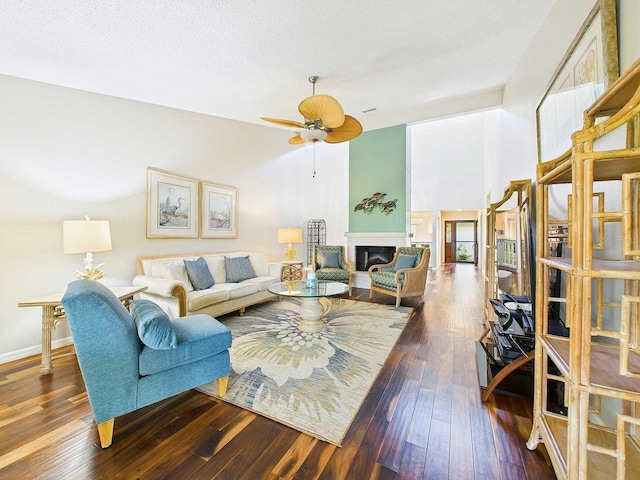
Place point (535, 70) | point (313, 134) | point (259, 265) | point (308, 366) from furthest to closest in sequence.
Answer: point (259, 265) < point (313, 134) < point (535, 70) < point (308, 366)

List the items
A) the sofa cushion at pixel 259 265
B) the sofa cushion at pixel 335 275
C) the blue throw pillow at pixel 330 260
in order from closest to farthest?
1. the sofa cushion at pixel 259 265
2. the sofa cushion at pixel 335 275
3. the blue throw pillow at pixel 330 260

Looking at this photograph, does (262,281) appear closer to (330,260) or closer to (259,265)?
(259,265)

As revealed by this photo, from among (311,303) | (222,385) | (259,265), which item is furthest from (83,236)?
(259,265)

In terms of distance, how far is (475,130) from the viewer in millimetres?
7797

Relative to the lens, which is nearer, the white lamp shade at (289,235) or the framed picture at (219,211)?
the framed picture at (219,211)

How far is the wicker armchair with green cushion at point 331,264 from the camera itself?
5016 mm

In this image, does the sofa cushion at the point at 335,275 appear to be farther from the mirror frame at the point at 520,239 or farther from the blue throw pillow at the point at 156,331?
the blue throw pillow at the point at 156,331

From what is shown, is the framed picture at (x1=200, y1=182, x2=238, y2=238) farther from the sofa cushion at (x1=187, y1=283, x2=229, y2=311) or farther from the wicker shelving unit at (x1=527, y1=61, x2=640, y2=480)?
the wicker shelving unit at (x1=527, y1=61, x2=640, y2=480)

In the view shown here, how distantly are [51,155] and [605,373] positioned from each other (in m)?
4.29

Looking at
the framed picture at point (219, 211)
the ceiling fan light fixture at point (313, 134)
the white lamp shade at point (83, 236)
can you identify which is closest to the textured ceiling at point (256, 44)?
the ceiling fan light fixture at point (313, 134)

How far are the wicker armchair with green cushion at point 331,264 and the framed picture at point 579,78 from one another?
3.44 meters

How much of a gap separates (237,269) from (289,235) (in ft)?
4.54

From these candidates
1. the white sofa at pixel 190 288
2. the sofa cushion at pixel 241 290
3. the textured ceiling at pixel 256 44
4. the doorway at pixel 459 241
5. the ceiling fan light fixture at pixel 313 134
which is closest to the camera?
the textured ceiling at pixel 256 44

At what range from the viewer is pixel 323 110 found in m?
2.68
